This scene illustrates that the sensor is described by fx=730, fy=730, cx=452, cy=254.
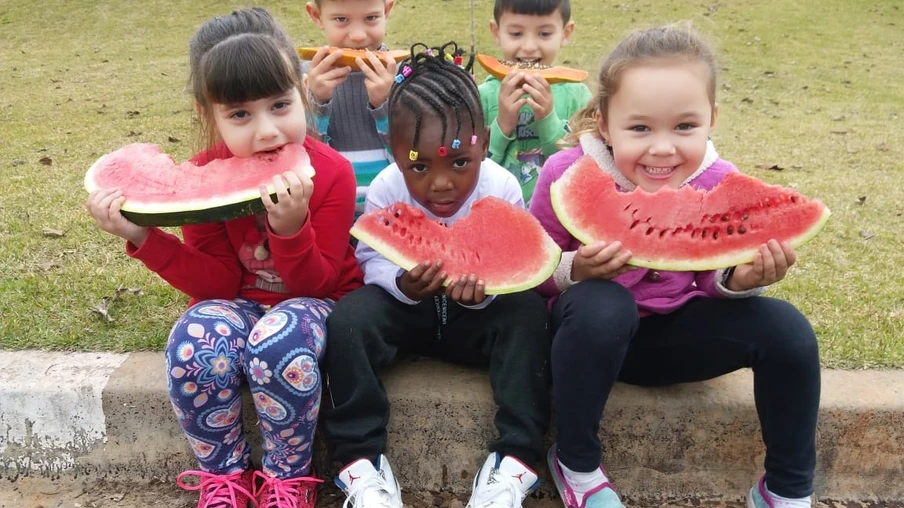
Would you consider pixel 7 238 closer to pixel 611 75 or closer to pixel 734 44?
pixel 611 75

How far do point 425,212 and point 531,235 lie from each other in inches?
15.3

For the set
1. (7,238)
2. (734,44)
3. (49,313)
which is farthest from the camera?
(734,44)

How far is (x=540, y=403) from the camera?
7.08 feet

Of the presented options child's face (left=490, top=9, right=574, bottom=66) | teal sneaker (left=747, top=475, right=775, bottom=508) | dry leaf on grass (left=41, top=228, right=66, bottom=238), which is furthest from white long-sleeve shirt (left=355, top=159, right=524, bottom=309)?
dry leaf on grass (left=41, top=228, right=66, bottom=238)

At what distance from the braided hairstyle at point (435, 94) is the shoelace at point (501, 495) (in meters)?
0.99

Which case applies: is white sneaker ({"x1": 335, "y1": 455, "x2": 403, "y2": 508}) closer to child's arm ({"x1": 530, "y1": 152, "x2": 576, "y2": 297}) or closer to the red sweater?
the red sweater

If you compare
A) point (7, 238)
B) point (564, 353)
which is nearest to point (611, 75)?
point (564, 353)

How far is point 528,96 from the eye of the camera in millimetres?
2766

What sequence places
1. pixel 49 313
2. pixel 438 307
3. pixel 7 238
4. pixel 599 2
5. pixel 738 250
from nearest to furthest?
pixel 738 250 → pixel 438 307 → pixel 49 313 → pixel 7 238 → pixel 599 2

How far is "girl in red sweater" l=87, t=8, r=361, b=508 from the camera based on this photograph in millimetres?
2004

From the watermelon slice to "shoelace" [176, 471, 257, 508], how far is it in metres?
0.75

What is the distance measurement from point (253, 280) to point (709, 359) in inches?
56.0

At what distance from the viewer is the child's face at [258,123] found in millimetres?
2172

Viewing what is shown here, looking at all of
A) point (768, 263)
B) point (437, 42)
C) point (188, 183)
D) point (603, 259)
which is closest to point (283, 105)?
point (188, 183)
